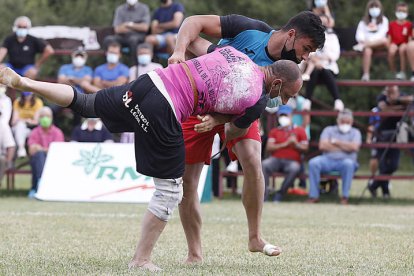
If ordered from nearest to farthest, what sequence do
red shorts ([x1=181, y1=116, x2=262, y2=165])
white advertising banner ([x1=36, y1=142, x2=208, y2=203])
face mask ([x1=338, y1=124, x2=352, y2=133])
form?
red shorts ([x1=181, y1=116, x2=262, y2=165])
white advertising banner ([x1=36, y1=142, x2=208, y2=203])
face mask ([x1=338, y1=124, x2=352, y2=133])

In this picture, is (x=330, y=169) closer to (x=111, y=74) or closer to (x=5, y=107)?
(x=111, y=74)

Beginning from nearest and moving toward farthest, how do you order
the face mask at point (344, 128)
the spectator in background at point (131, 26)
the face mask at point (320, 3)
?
the face mask at point (344, 128), the face mask at point (320, 3), the spectator in background at point (131, 26)

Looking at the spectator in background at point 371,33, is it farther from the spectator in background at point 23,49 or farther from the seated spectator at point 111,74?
the spectator in background at point 23,49

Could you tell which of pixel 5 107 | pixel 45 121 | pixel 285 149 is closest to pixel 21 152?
pixel 5 107

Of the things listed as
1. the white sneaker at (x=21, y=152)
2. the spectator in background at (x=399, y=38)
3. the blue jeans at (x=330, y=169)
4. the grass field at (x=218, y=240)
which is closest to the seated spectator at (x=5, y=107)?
the white sneaker at (x=21, y=152)

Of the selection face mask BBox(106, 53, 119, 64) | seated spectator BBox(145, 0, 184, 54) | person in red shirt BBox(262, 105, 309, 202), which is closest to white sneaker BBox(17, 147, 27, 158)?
→ face mask BBox(106, 53, 119, 64)

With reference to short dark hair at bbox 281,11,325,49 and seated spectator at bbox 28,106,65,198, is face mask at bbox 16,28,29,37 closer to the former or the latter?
seated spectator at bbox 28,106,65,198

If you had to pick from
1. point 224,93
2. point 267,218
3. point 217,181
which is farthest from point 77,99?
point 217,181

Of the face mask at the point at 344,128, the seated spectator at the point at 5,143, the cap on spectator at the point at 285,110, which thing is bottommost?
the seated spectator at the point at 5,143

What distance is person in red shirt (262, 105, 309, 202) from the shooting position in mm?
15016

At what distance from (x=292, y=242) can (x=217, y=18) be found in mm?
2466

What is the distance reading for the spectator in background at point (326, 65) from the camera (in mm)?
14922

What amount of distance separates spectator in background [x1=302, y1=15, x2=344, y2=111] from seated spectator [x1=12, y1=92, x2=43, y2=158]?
4.76m

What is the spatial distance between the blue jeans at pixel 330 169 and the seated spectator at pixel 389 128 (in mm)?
948
